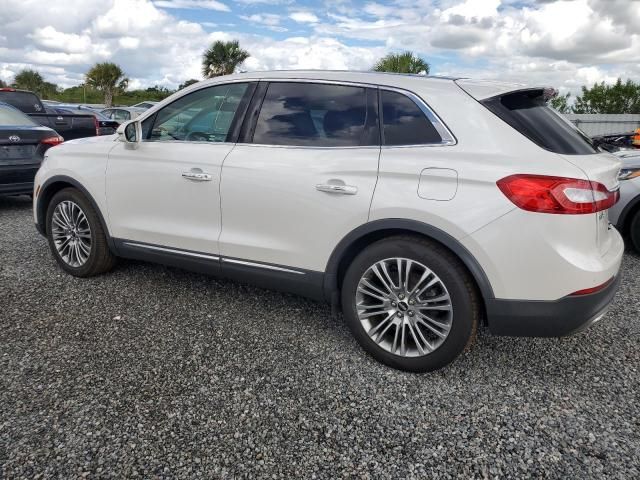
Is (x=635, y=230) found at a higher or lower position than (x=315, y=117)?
lower

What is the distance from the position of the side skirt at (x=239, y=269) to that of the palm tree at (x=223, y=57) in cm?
3409

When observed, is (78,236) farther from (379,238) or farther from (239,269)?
(379,238)

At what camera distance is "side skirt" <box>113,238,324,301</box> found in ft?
10.7

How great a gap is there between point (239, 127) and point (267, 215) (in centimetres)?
69

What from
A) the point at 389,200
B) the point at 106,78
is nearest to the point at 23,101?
the point at 389,200

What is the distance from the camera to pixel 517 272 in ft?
8.62

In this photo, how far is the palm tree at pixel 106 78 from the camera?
4412 centimetres

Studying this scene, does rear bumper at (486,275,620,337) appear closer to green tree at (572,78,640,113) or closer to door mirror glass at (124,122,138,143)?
door mirror glass at (124,122,138,143)

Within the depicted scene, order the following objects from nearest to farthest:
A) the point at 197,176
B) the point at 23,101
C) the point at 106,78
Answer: the point at 197,176, the point at 23,101, the point at 106,78

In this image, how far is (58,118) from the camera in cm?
946

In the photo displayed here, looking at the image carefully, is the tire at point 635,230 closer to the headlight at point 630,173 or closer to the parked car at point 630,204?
the parked car at point 630,204

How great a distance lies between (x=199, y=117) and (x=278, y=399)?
2131mm

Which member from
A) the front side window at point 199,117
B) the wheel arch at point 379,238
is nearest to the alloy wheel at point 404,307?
the wheel arch at point 379,238

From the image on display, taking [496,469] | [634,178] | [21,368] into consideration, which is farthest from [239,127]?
[634,178]
